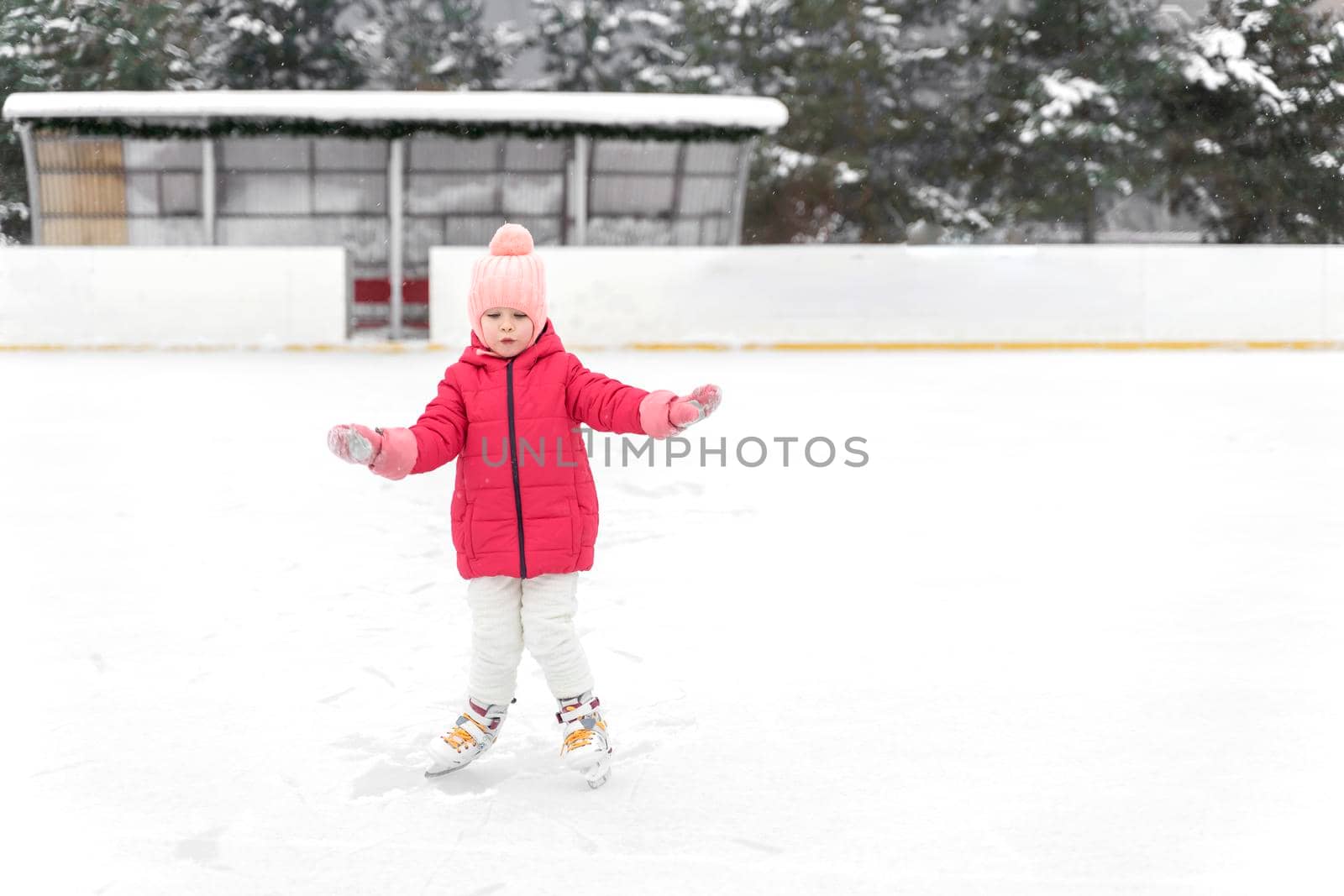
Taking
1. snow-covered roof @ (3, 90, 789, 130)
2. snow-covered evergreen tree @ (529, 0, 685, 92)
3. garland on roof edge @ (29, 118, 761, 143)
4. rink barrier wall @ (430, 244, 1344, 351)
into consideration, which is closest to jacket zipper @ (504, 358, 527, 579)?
rink barrier wall @ (430, 244, 1344, 351)

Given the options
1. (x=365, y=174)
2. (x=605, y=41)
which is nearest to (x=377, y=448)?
(x=365, y=174)

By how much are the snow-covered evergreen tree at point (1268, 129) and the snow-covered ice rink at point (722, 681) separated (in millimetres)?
20445

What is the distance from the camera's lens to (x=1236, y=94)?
25.9 metres

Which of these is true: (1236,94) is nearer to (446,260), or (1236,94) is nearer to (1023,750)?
(446,260)

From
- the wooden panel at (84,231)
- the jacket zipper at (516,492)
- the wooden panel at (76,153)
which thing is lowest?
the wooden panel at (84,231)

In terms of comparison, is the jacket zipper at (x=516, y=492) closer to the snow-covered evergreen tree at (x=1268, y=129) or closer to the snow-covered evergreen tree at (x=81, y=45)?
the snow-covered evergreen tree at (x=1268, y=129)

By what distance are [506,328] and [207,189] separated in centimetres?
1517

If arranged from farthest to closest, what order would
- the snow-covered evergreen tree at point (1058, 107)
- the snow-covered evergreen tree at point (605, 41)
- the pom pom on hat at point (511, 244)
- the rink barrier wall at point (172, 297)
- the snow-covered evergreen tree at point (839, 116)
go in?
the snow-covered evergreen tree at point (605, 41) → the snow-covered evergreen tree at point (839, 116) → the snow-covered evergreen tree at point (1058, 107) → the rink barrier wall at point (172, 297) → the pom pom on hat at point (511, 244)

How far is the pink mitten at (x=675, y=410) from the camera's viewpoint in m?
2.41

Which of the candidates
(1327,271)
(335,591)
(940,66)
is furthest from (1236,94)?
(335,591)

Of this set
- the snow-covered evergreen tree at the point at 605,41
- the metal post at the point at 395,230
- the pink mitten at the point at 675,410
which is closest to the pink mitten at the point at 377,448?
the pink mitten at the point at 675,410

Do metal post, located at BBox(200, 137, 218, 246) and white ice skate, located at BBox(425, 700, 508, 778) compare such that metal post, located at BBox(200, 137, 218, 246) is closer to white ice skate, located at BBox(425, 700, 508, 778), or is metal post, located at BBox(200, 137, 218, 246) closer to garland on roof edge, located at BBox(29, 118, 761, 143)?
garland on roof edge, located at BBox(29, 118, 761, 143)

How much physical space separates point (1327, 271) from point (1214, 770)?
12762 millimetres

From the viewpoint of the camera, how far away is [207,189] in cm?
1661
